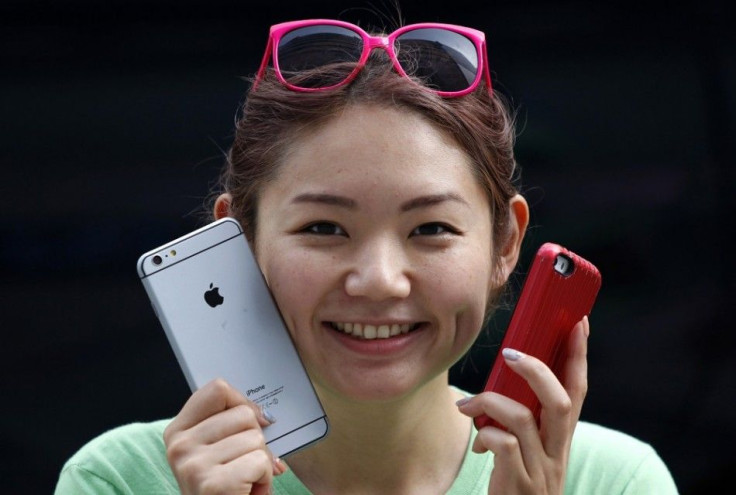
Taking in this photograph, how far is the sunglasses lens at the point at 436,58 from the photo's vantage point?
2.06 meters

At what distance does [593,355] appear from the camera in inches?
124

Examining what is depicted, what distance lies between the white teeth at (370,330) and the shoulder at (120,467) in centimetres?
45

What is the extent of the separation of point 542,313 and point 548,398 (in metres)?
0.14

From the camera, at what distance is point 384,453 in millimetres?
2182

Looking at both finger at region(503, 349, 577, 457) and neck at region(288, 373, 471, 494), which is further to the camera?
neck at region(288, 373, 471, 494)

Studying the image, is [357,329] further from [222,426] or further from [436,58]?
[436,58]


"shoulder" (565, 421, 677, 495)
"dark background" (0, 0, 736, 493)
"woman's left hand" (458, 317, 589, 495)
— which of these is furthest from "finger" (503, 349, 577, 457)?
"dark background" (0, 0, 736, 493)

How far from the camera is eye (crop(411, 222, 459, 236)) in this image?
1956 mm

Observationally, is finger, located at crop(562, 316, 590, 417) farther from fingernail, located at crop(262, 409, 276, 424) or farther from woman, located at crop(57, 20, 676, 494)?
fingernail, located at crop(262, 409, 276, 424)

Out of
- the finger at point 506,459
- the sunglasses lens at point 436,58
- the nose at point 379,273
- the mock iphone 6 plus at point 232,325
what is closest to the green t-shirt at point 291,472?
the mock iphone 6 plus at point 232,325

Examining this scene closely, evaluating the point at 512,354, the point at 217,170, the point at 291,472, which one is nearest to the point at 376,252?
the point at 512,354

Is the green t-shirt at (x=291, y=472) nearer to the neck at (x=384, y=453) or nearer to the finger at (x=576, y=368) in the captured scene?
the neck at (x=384, y=453)

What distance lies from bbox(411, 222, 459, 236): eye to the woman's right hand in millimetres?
379

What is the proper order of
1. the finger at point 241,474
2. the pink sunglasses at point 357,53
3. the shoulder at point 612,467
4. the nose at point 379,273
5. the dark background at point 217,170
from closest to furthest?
the finger at point 241,474 < the nose at point 379,273 < the pink sunglasses at point 357,53 < the shoulder at point 612,467 < the dark background at point 217,170
